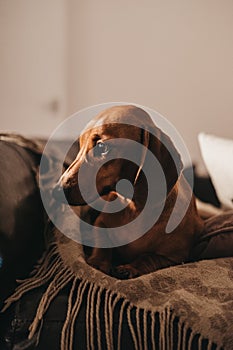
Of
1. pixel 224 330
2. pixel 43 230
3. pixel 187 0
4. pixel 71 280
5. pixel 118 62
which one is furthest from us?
pixel 118 62

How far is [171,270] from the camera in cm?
85

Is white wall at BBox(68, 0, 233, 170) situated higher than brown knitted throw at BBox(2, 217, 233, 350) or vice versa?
white wall at BBox(68, 0, 233, 170)

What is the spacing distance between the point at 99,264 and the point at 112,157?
0.23m

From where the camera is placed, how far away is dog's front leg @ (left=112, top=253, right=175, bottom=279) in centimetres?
88

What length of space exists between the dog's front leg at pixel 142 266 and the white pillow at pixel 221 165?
50 cm

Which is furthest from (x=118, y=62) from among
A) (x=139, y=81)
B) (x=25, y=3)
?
(x=25, y=3)

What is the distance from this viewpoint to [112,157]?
88 centimetres

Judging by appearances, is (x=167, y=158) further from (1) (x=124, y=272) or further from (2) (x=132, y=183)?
(1) (x=124, y=272)

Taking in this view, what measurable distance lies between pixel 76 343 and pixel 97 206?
1.02 ft

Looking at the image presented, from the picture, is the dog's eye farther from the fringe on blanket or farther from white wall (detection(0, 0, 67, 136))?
white wall (detection(0, 0, 67, 136))

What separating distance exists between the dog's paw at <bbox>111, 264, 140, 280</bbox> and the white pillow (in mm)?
570

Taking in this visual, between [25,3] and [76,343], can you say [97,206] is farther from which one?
[25,3]

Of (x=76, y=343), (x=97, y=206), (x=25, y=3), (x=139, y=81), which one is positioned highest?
(x=25, y=3)

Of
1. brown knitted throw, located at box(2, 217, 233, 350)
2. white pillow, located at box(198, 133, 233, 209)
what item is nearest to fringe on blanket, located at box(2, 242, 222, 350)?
brown knitted throw, located at box(2, 217, 233, 350)
